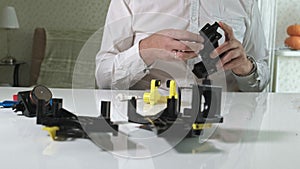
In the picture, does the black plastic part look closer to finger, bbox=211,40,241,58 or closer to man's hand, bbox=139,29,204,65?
man's hand, bbox=139,29,204,65

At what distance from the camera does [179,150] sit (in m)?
0.45

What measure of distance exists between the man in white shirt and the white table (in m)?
0.42

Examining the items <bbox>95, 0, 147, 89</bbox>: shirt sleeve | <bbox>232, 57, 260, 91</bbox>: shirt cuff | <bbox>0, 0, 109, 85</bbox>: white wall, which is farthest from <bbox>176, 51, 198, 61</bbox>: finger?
<bbox>0, 0, 109, 85</bbox>: white wall

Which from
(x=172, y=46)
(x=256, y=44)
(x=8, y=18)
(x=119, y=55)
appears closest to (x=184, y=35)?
(x=172, y=46)

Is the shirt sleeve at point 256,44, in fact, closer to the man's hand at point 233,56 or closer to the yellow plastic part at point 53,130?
the man's hand at point 233,56

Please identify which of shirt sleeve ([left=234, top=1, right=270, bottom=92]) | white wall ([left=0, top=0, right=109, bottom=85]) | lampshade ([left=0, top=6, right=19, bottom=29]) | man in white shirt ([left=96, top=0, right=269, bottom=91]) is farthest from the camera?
white wall ([left=0, top=0, right=109, bottom=85])

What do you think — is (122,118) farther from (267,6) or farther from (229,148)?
(267,6)

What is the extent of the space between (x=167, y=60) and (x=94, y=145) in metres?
0.44

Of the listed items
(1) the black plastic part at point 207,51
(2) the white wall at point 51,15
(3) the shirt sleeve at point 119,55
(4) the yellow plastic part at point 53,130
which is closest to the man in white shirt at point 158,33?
(3) the shirt sleeve at point 119,55

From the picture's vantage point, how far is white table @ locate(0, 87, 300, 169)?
40 centimetres

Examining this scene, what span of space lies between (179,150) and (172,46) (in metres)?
0.41

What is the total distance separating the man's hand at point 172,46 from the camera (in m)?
A: 0.70

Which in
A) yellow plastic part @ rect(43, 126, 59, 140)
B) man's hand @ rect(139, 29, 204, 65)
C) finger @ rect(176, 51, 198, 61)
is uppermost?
man's hand @ rect(139, 29, 204, 65)

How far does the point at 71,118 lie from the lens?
0.49m
